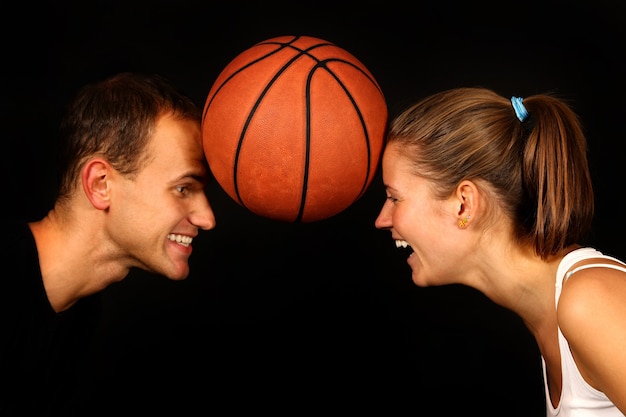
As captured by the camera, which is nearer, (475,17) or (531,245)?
(531,245)

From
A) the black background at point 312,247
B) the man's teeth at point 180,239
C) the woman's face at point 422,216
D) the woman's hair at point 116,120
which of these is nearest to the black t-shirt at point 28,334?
A: the woman's hair at point 116,120

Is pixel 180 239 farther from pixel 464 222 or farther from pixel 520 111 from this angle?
pixel 520 111

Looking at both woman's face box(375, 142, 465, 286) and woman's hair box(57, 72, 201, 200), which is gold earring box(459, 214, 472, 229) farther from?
woman's hair box(57, 72, 201, 200)

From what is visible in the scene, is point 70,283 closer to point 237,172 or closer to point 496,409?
point 237,172

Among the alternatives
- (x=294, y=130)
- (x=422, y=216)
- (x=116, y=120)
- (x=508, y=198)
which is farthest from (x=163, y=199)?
(x=508, y=198)

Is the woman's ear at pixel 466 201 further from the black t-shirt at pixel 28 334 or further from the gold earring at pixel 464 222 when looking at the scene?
the black t-shirt at pixel 28 334

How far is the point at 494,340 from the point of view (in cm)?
334

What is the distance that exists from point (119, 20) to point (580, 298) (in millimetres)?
2412

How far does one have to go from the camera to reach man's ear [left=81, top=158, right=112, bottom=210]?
2277mm

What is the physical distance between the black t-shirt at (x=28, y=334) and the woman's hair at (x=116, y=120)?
25 cm

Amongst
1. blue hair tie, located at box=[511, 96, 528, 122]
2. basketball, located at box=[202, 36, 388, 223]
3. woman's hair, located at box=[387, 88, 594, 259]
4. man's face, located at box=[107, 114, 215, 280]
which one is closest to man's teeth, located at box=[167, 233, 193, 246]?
man's face, located at box=[107, 114, 215, 280]

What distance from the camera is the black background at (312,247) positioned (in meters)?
3.19

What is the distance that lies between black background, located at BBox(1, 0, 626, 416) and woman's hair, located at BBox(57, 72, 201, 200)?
36.5 inches

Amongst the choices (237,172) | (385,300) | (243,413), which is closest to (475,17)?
(385,300)
